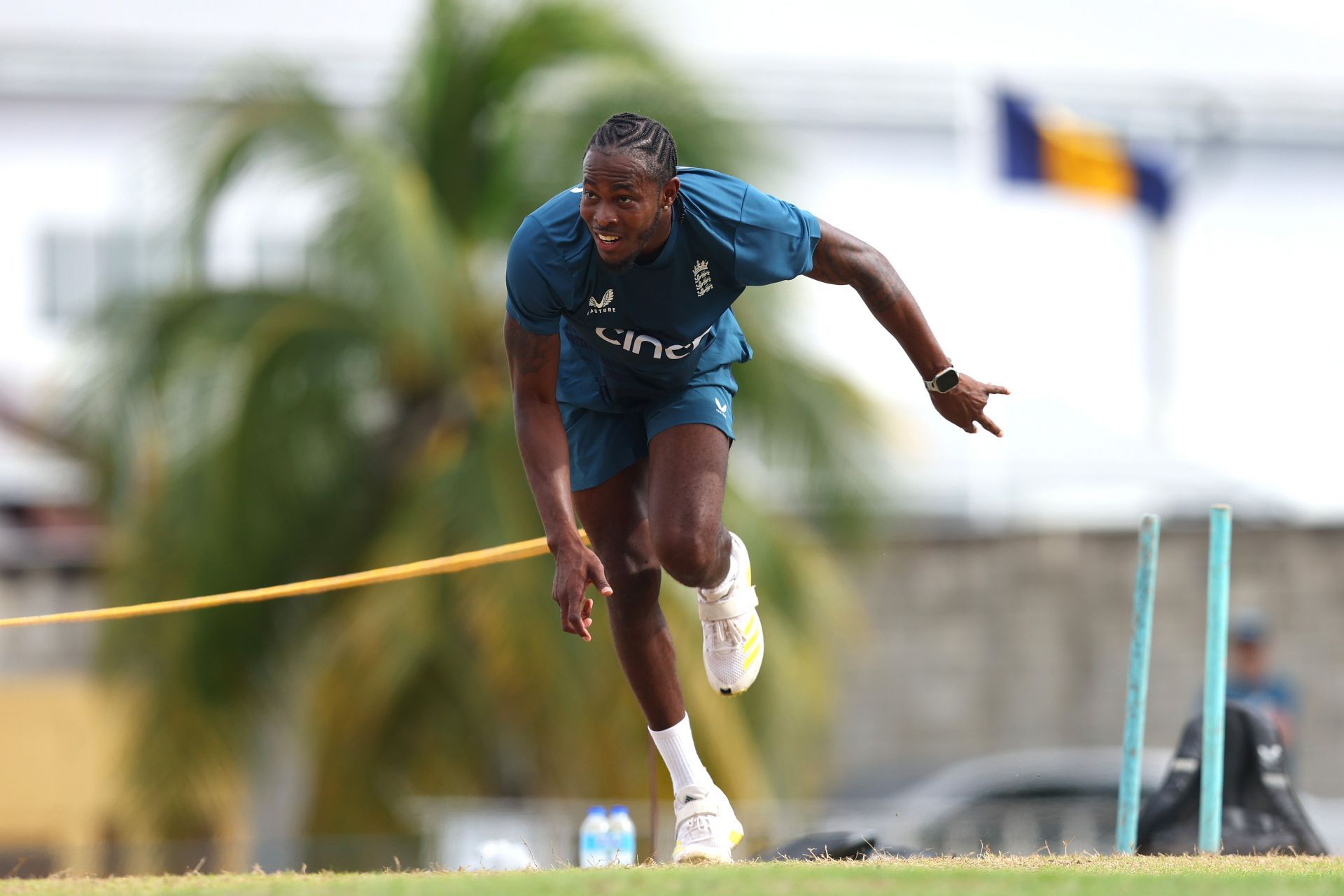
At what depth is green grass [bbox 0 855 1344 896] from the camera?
199 inches

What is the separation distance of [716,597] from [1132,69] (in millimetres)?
23478

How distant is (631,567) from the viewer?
631 cm

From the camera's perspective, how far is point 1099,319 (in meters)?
25.5

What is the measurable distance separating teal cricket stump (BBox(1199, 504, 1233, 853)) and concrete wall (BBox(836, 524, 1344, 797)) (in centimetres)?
1020

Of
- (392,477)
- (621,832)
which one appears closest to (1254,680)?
(621,832)

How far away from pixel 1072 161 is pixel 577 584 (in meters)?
16.3

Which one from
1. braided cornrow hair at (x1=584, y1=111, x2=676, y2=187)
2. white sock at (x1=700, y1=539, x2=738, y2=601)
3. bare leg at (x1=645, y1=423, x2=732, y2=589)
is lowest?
white sock at (x1=700, y1=539, x2=738, y2=601)

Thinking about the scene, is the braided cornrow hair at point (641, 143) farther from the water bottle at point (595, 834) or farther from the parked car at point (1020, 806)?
the parked car at point (1020, 806)

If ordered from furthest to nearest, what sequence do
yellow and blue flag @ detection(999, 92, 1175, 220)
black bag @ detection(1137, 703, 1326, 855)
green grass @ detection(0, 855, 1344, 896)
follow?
yellow and blue flag @ detection(999, 92, 1175, 220) → black bag @ detection(1137, 703, 1326, 855) → green grass @ detection(0, 855, 1344, 896)

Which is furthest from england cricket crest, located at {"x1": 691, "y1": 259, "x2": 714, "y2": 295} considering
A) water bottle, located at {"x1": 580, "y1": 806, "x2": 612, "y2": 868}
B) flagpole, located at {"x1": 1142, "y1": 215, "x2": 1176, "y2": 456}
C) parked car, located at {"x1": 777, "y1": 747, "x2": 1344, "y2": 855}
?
flagpole, located at {"x1": 1142, "y1": 215, "x2": 1176, "y2": 456}

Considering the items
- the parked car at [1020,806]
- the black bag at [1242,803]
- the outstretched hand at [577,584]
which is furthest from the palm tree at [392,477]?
the outstretched hand at [577,584]

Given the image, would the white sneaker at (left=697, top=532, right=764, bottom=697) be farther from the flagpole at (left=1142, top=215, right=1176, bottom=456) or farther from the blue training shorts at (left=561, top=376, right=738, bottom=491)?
the flagpole at (left=1142, top=215, right=1176, bottom=456)

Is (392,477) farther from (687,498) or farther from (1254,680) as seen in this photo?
(687,498)

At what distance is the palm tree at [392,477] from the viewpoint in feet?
42.5
